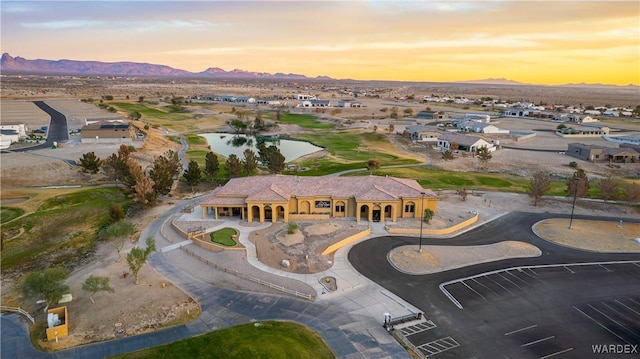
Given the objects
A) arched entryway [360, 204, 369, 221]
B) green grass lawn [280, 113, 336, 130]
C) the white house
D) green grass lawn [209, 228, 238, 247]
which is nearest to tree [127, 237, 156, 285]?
green grass lawn [209, 228, 238, 247]

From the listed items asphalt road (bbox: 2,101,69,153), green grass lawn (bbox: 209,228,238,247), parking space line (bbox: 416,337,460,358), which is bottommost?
parking space line (bbox: 416,337,460,358)

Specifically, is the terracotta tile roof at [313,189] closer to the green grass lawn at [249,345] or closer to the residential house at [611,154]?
the green grass lawn at [249,345]

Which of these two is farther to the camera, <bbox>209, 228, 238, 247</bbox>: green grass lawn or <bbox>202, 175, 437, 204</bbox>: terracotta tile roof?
<bbox>202, 175, 437, 204</bbox>: terracotta tile roof

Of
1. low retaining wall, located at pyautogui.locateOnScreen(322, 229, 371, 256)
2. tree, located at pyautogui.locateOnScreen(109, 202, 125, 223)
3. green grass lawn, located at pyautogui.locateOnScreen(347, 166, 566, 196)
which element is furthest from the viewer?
green grass lawn, located at pyautogui.locateOnScreen(347, 166, 566, 196)

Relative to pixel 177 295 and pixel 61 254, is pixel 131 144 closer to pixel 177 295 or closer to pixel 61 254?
pixel 61 254

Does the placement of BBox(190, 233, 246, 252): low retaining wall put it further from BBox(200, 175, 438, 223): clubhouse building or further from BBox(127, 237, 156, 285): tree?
BBox(127, 237, 156, 285): tree

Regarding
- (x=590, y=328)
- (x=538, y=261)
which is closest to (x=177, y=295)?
(x=590, y=328)

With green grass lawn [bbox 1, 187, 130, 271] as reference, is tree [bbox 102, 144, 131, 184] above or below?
above
